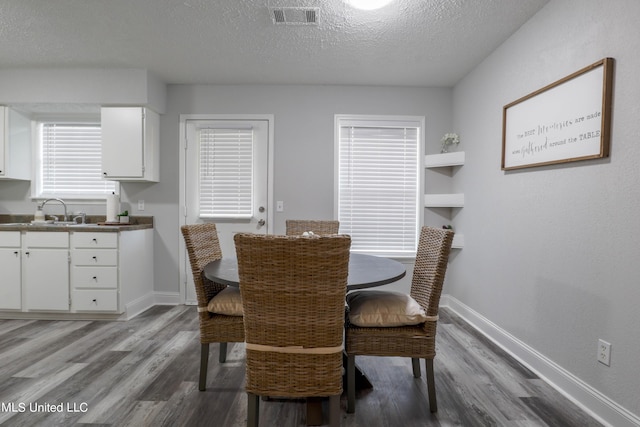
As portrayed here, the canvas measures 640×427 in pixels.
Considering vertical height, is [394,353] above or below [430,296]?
below

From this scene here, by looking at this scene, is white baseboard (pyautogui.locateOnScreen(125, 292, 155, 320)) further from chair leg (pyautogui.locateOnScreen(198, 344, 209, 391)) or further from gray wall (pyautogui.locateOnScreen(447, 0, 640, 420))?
gray wall (pyautogui.locateOnScreen(447, 0, 640, 420))

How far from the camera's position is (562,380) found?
6.22 ft

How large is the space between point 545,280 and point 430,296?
37.7 inches

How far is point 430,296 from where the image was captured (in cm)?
169

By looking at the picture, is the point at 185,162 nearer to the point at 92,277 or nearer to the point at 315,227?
the point at 92,277

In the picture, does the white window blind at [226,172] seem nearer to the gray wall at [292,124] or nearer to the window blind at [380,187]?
the gray wall at [292,124]

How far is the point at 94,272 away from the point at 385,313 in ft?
9.02

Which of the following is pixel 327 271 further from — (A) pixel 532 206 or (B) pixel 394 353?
(A) pixel 532 206

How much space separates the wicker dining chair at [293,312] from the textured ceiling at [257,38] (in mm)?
1760

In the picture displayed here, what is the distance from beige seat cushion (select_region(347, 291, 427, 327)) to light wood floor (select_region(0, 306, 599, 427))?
0.49m

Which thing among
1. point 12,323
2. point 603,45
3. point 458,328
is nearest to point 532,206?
point 603,45

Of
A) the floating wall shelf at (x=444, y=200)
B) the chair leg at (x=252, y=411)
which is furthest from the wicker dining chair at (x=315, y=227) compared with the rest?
the chair leg at (x=252, y=411)

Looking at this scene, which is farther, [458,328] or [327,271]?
[458,328]

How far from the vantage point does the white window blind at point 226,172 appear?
351 centimetres
